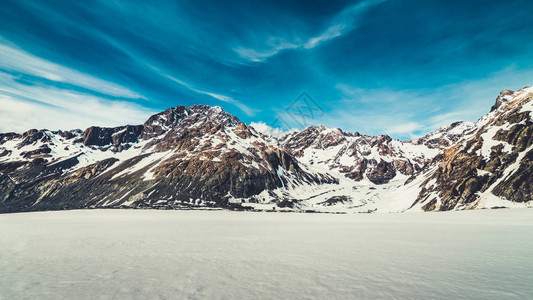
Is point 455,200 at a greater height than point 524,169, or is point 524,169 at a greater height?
point 524,169

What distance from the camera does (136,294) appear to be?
9.55 meters

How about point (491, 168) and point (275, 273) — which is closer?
point (275, 273)

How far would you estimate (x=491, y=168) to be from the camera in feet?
278

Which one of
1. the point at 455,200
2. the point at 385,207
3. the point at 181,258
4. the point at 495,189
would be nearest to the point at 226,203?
the point at 385,207

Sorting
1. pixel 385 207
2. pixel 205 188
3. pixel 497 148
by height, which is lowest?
pixel 385 207

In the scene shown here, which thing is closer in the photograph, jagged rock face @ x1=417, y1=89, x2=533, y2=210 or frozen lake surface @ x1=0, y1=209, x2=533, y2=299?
frozen lake surface @ x1=0, y1=209, x2=533, y2=299

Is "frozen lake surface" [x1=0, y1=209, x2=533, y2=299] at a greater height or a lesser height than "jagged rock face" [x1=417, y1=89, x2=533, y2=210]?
lesser

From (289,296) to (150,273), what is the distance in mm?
7959

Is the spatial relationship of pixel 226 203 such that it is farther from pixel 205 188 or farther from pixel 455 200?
pixel 455 200

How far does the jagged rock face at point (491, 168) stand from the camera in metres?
73.0

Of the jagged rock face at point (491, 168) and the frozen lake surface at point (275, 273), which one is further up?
the jagged rock face at point (491, 168)

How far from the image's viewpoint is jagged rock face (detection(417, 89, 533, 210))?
73.0m

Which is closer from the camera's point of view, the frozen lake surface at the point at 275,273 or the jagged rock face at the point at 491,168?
the frozen lake surface at the point at 275,273

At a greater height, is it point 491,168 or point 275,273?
point 491,168
